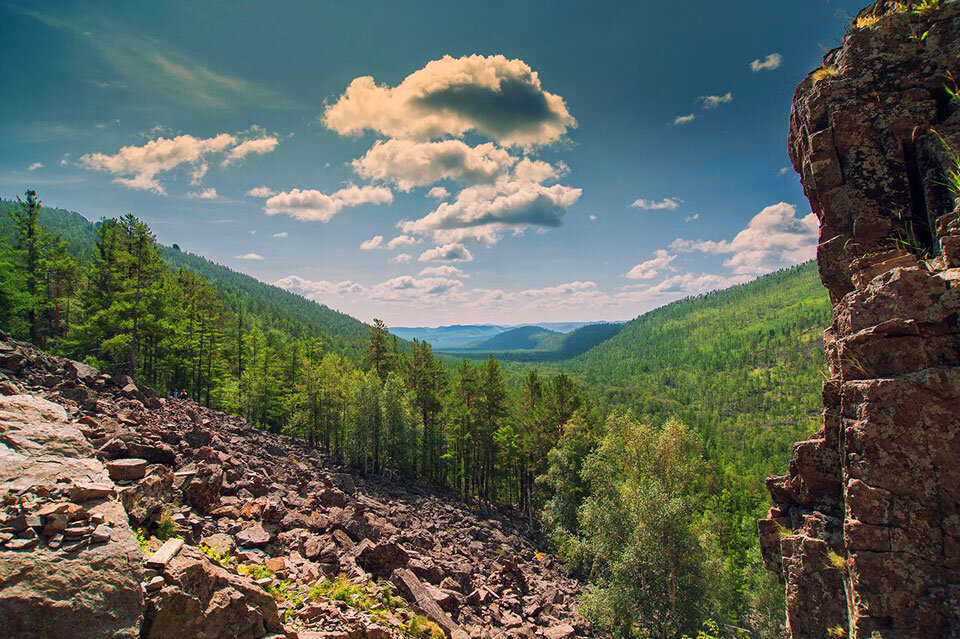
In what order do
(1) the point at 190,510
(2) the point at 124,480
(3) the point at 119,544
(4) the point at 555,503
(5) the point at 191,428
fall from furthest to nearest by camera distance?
(4) the point at 555,503 < (5) the point at 191,428 < (1) the point at 190,510 < (2) the point at 124,480 < (3) the point at 119,544

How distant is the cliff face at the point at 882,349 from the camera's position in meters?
6.85

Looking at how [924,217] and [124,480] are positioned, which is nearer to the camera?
[924,217]

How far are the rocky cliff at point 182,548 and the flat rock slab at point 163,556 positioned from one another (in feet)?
0.14

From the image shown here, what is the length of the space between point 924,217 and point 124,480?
1916 centimetres

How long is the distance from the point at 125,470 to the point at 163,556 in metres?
5.07

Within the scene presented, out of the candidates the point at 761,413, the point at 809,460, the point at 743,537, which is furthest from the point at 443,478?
the point at 761,413

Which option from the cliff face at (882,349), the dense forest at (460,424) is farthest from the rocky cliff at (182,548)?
the cliff face at (882,349)

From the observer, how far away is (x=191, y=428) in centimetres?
1930

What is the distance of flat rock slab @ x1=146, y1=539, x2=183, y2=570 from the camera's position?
21.2ft

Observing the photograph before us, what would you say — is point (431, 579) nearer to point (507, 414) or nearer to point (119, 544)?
point (119, 544)

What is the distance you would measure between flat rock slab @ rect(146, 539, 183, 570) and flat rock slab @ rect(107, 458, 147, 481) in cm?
444

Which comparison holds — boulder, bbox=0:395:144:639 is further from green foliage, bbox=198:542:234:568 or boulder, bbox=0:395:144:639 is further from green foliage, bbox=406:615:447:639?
green foliage, bbox=406:615:447:639

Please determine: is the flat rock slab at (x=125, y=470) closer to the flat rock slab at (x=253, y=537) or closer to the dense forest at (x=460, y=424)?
the flat rock slab at (x=253, y=537)

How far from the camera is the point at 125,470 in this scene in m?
10.1
